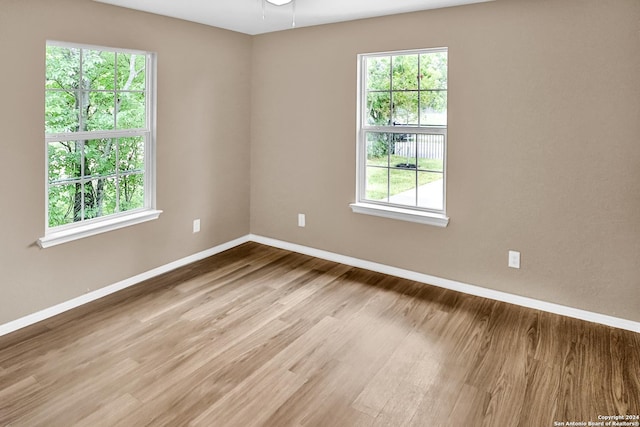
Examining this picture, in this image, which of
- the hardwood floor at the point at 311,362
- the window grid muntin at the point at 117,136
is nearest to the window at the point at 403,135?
the hardwood floor at the point at 311,362

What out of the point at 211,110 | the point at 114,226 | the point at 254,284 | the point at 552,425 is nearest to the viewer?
the point at 552,425

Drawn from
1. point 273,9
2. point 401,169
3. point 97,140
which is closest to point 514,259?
point 401,169

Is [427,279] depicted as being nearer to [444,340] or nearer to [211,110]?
[444,340]

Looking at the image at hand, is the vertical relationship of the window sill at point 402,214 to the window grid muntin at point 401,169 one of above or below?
below

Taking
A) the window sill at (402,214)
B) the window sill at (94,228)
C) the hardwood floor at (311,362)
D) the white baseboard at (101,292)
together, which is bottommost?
the hardwood floor at (311,362)

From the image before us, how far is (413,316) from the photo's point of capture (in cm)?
326

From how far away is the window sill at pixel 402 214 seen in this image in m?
3.73

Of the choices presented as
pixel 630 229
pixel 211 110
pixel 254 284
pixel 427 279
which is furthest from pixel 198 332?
pixel 630 229

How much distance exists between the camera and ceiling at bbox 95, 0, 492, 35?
11.1 ft

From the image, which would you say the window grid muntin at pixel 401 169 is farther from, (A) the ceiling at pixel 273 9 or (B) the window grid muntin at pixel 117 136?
(B) the window grid muntin at pixel 117 136

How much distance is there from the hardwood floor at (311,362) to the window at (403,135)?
818 millimetres

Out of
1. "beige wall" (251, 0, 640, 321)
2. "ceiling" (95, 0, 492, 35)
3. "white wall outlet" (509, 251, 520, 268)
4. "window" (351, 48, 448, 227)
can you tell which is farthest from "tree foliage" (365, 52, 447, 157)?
"white wall outlet" (509, 251, 520, 268)

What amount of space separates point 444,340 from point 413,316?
0.38 metres

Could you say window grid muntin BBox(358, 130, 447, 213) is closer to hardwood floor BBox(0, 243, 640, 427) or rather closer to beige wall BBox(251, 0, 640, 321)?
beige wall BBox(251, 0, 640, 321)
